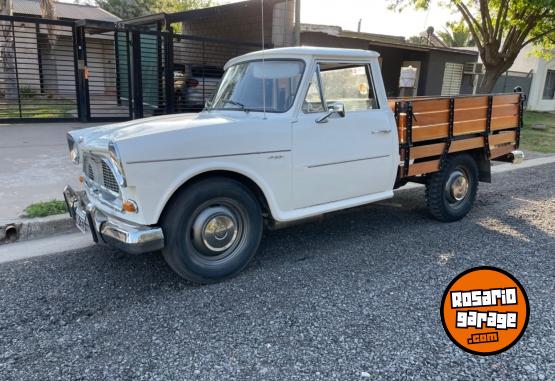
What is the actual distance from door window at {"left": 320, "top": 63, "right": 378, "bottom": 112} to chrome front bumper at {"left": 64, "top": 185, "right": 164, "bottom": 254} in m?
2.11

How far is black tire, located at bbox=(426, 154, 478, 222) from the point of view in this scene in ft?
17.6

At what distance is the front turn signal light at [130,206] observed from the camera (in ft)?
11.0

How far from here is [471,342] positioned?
9.52ft

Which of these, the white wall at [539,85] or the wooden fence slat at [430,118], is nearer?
the wooden fence slat at [430,118]

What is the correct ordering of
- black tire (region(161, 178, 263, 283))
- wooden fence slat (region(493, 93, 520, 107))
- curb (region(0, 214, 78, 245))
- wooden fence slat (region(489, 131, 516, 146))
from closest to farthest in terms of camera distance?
black tire (region(161, 178, 263, 283)) → curb (region(0, 214, 78, 245)) → wooden fence slat (region(493, 93, 520, 107)) → wooden fence slat (region(489, 131, 516, 146))

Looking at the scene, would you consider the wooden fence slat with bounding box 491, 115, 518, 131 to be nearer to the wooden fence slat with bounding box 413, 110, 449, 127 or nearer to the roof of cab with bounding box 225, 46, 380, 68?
the wooden fence slat with bounding box 413, 110, 449, 127

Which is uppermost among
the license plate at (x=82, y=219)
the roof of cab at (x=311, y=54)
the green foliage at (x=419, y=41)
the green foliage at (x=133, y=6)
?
the green foliage at (x=133, y=6)

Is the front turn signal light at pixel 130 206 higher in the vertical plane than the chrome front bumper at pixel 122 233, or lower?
higher

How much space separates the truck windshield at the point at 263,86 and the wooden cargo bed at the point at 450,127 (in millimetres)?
1306

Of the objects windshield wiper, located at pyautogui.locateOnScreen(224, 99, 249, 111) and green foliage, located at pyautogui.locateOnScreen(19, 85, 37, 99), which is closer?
windshield wiper, located at pyautogui.locateOnScreen(224, 99, 249, 111)

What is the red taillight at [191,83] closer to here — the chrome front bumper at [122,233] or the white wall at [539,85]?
the chrome front bumper at [122,233]

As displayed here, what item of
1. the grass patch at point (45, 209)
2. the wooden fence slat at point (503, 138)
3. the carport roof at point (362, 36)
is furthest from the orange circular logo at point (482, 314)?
the carport roof at point (362, 36)

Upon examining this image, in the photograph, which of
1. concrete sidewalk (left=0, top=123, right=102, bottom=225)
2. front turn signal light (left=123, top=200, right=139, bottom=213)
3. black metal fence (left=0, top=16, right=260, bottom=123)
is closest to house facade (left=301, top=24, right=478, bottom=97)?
black metal fence (left=0, top=16, right=260, bottom=123)

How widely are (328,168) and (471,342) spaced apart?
1.96 m
